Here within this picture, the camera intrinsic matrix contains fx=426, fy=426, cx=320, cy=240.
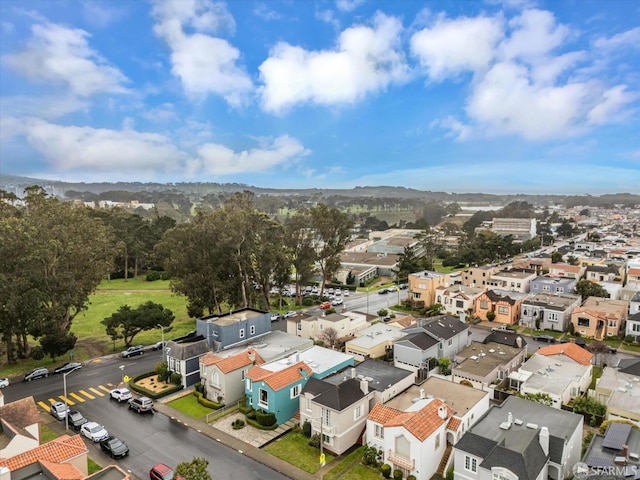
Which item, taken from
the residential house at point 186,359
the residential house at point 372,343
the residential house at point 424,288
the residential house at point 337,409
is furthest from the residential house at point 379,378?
the residential house at point 424,288

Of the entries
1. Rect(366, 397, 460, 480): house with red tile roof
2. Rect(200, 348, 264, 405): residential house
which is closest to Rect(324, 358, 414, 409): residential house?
Rect(366, 397, 460, 480): house with red tile roof

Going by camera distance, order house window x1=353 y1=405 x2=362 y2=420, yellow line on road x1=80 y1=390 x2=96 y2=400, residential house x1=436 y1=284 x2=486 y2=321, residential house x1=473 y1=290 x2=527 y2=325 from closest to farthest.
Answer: house window x1=353 y1=405 x2=362 y2=420 → yellow line on road x1=80 y1=390 x2=96 y2=400 → residential house x1=473 y1=290 x2=527 y2=325 → residential house x1=436 y1=284 x2=486 y2=321

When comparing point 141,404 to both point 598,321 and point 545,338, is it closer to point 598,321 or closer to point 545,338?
point 545,338

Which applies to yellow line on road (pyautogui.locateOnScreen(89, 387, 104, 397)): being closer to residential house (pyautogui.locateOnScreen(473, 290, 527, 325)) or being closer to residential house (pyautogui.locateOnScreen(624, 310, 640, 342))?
residential house (pyautogui.locateOnScreen(473, 290, 527, 325))

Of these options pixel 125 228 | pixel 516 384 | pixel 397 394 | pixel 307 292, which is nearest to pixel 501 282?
pixel 307 292

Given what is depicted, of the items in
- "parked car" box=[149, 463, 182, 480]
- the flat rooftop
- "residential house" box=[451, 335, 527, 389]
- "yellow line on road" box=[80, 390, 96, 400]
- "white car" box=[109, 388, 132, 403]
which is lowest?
"yellow line on road" box=[80, 390, 96, 400]

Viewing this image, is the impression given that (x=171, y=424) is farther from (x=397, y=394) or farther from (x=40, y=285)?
(x=40, y=285)

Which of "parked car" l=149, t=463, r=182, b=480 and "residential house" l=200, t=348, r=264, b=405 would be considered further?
"residential house" l=200, t=348, r=264, b=405
